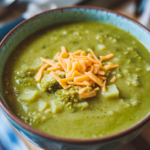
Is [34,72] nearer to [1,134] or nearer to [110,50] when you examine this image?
[1,134]

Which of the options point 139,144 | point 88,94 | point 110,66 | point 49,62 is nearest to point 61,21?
point 49,62

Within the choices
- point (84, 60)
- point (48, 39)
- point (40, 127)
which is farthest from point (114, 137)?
point (48, 39)

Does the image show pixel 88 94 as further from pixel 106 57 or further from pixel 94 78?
pixel 106 57

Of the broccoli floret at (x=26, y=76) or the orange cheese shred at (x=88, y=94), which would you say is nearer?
the orange cheese shred at (x=88, y=94)

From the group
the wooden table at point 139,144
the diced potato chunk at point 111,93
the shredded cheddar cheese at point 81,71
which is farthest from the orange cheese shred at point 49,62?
the wooden table at point 139,144

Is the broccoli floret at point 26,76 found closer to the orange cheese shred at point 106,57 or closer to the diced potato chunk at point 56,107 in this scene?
the diced potato chunk at point 56,107

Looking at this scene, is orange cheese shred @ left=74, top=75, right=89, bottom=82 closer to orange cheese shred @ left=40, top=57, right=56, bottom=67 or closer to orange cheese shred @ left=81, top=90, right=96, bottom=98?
orange cheese shred @ left=81, top=90, right=96, bottom=98

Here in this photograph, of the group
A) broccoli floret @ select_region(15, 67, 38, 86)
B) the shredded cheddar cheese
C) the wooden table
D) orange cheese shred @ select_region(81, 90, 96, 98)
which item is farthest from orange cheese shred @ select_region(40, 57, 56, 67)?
the wooden table
